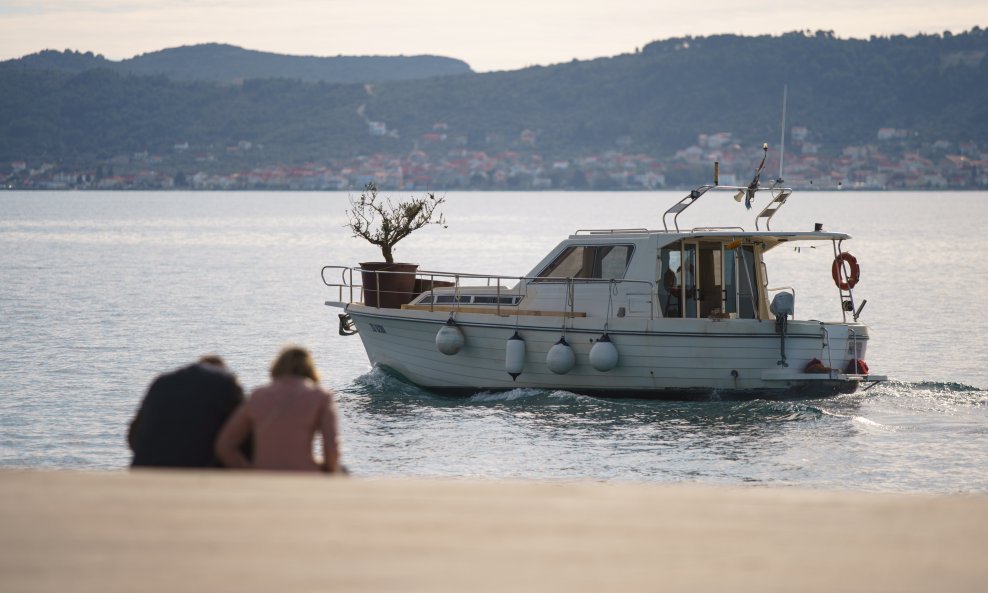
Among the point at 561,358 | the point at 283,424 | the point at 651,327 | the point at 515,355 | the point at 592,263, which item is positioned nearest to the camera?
the point at 283,424

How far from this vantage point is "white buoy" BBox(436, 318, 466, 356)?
19297 mm

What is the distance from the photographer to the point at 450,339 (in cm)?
1928

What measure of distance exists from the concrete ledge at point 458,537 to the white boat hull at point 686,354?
39.7 ft

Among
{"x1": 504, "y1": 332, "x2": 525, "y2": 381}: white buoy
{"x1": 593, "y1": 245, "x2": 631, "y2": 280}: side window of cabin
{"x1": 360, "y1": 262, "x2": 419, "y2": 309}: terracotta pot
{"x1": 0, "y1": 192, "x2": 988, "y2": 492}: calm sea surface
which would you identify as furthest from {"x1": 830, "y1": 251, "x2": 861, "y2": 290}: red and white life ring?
{"x1": 360, "y1": 262, "x2": 419, "y2": 309}: terracotta pot

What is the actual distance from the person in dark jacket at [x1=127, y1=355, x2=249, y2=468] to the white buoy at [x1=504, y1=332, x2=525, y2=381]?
12096 mm

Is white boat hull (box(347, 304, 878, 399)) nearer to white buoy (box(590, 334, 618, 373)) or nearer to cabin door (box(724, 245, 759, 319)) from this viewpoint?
white buoy (box(590, 334, 618, 373))

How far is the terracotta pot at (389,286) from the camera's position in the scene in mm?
20844

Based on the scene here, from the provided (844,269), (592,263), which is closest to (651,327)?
(592,263)

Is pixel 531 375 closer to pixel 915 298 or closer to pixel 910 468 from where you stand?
pixel 910 468

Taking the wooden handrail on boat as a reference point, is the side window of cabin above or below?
above

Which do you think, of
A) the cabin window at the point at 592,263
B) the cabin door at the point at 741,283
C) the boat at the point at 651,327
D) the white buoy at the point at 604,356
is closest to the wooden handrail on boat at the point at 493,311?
the boat at the point at 651,327

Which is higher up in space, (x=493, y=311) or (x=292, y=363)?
(x=292, y=363)

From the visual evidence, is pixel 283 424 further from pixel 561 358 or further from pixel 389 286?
pixel 389 286

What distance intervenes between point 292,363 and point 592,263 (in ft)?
41.1
